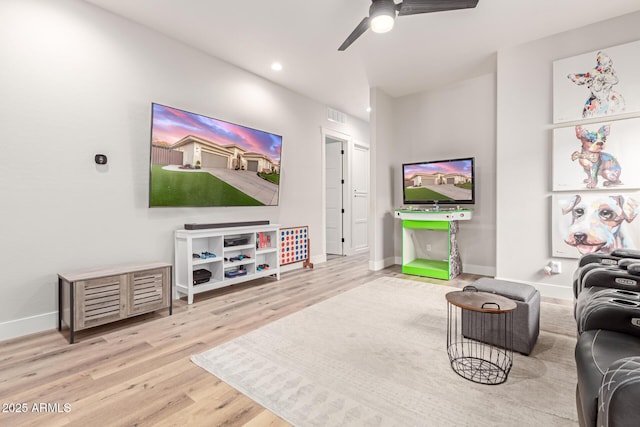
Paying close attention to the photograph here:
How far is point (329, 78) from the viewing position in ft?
14.7

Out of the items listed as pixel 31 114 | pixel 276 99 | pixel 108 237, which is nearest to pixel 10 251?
pixel 108 237

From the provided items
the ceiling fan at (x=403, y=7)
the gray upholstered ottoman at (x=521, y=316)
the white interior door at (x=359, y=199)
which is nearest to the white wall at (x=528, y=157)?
the gray upholstered ottoman at (x=521, y=316)

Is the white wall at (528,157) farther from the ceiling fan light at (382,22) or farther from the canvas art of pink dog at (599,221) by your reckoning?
the ceiling fan light at (382,22)

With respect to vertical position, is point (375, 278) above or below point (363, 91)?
below

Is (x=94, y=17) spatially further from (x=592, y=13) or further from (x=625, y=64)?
(x=625, y=64)

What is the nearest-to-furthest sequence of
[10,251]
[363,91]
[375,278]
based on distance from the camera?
[10,251]
[375,278]
[363,91]

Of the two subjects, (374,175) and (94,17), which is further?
(374,175)

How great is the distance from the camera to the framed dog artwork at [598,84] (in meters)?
3.03

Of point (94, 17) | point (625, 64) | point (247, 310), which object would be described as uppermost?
point (94, 17)

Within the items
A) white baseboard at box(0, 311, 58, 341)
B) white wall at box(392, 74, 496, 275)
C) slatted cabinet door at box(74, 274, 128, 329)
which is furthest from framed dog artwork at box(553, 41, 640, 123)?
white baseboard at box(0, 311, 58, 341)

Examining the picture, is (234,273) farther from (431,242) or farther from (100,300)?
(431,242)

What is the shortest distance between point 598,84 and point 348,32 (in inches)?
109

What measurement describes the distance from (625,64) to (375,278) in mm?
3658

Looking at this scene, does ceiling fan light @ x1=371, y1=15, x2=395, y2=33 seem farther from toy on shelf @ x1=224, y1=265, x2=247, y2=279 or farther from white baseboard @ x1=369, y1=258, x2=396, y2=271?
white baseboard @ x1=369, y1=258, x2=396, y2=271
